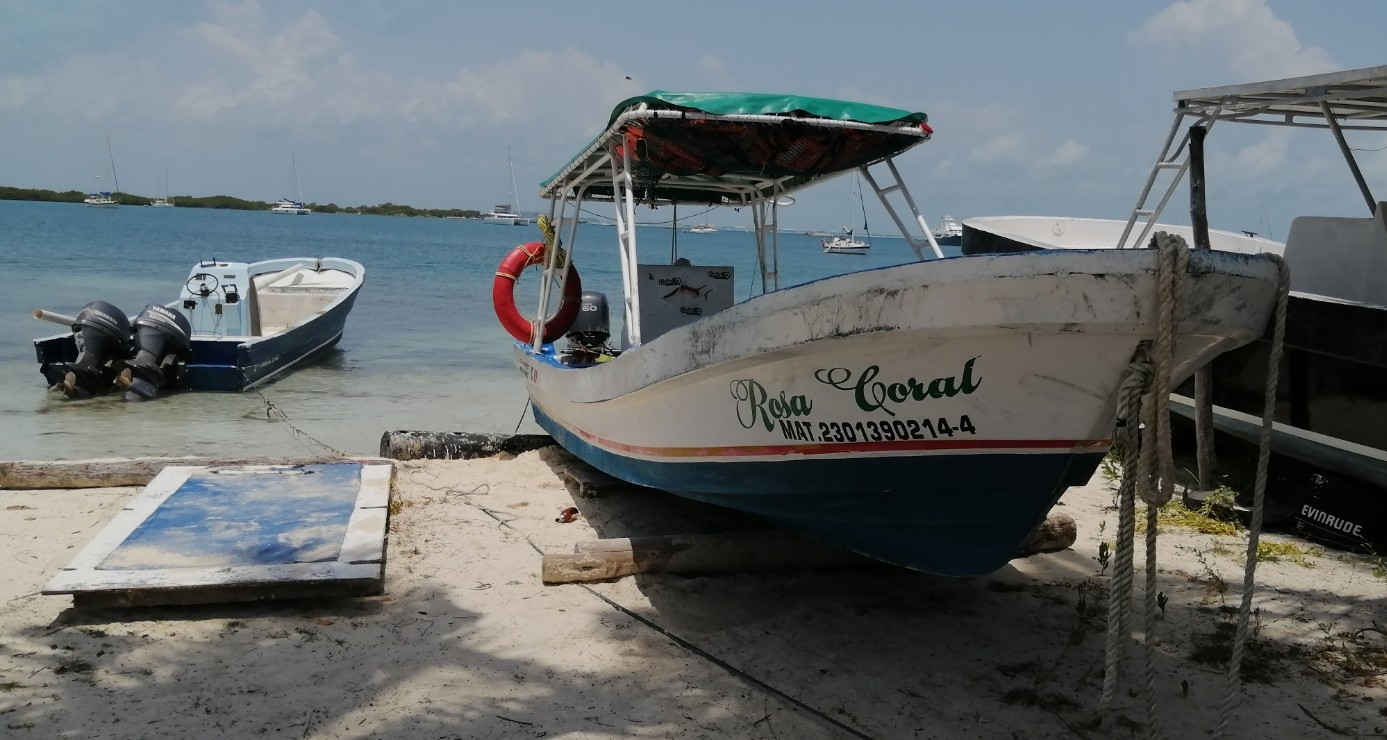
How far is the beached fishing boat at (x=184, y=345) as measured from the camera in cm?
1181

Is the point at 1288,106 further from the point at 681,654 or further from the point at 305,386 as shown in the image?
the point at 305,386

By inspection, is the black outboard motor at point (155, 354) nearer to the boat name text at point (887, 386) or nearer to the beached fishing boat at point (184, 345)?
the beached fishing boat at point (184, 345)

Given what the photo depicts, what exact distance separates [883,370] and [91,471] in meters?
5.62

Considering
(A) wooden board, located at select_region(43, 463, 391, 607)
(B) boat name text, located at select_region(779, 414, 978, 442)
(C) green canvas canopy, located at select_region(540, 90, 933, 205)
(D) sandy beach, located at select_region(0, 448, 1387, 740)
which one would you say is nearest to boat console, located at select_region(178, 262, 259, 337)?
(A) wooden board, located at select_region(43, 463, 391, 607)

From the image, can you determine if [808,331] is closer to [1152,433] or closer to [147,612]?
[1152,433]

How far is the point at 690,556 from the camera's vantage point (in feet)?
16.3

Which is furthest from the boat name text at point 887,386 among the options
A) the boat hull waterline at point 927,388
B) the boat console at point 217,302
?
the boat console at point 217,302

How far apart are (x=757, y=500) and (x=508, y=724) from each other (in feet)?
4.81

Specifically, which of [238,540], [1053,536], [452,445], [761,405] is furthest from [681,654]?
[452,445]

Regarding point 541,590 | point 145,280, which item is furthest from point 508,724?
point 145,280

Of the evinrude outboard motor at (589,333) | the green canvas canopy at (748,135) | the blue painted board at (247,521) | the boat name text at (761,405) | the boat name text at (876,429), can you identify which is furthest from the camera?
the evinrude outboard motor at (589,333)

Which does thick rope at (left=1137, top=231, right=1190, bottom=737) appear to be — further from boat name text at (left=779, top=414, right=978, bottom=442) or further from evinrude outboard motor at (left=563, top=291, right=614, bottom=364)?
evinrude outboard motor at (left=563, top=291, right=614, bottom=364)

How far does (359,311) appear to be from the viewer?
24141mm

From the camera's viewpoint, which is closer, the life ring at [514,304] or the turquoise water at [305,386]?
the life ring at [514,304]
